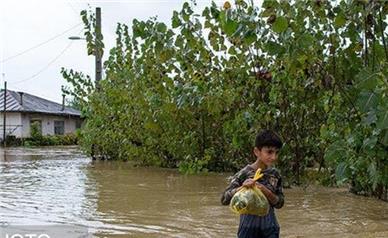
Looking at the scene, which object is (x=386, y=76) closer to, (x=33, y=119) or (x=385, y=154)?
(x=385, y=154)

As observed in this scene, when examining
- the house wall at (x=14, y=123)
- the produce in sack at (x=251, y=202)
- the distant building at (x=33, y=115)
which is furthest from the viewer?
the distant building at (x=33, y=115)

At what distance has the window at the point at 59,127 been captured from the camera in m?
52.0

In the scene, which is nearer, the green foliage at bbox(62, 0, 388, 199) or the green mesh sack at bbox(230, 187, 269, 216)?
the green mesh sack at bbox(230, 187, 269, 216)

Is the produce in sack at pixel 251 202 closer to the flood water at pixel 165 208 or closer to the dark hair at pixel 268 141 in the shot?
the dark hair at pixel 268 141

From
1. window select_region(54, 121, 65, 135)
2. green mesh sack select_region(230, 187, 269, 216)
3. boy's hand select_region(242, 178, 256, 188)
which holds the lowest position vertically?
green mesh sack select_region(230, 187, 269, 216)

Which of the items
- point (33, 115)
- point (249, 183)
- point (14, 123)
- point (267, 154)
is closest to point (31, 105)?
point (33, 115)

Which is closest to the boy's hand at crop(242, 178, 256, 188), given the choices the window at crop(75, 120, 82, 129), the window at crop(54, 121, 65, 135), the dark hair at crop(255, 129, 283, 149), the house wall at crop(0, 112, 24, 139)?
the dark hair at crop(255, 129, 283, 149)

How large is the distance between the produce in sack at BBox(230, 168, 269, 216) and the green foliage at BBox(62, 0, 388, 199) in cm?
187

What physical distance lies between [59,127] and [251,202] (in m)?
50.0

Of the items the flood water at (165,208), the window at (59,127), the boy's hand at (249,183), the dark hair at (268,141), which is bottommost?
the flood water at (165,208)

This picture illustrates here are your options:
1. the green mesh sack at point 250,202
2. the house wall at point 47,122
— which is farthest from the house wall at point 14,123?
the green mesh sack at point 250,202

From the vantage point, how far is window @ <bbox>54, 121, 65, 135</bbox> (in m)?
52.0

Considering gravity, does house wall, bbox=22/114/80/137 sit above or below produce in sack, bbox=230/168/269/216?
above

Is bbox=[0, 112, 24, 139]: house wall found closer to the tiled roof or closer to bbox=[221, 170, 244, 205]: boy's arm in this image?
the tiled roof
